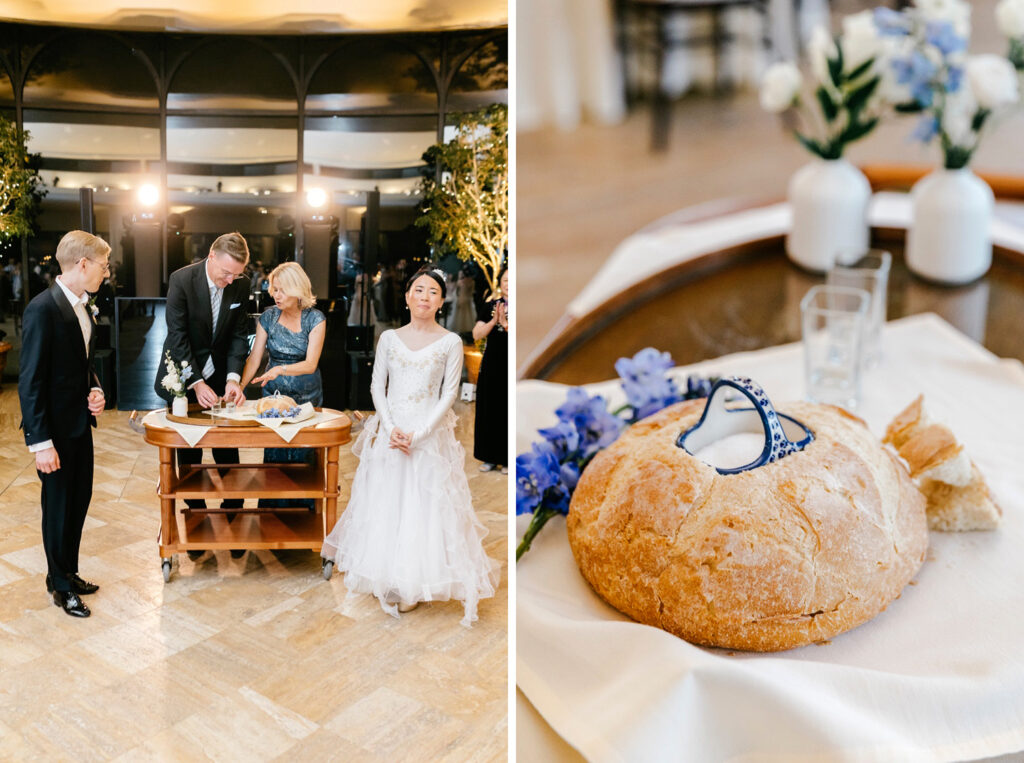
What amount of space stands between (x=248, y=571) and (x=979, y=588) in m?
1.09

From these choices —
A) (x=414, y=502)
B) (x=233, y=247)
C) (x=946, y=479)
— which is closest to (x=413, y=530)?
(x=414, y=502)

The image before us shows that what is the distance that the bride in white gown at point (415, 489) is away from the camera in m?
1.46

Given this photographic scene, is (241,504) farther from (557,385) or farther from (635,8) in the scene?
(635,8)

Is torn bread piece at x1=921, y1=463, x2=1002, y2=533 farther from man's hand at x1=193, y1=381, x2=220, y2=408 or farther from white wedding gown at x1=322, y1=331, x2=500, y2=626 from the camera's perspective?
man's hand at x1=193, y1=381, x2=220, y2=408

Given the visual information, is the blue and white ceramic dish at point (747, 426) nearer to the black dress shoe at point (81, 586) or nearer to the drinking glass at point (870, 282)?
the drinking glass at point (870, 282)

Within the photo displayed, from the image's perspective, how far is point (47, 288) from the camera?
124cm

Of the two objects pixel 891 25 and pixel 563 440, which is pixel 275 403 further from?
pixel 891 25

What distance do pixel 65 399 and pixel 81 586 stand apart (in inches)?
11.6

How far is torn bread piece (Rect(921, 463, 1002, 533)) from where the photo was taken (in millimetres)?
879

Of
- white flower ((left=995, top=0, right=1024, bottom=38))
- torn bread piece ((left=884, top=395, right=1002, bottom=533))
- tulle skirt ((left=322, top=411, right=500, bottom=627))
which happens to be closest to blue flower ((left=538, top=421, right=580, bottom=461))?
torn bread piece ((left=884, top=395, right=1002, bottom=533))

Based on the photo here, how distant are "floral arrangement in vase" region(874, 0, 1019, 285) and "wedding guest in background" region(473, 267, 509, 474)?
30.8 inches

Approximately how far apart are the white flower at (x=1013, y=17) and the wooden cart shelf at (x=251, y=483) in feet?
4.68

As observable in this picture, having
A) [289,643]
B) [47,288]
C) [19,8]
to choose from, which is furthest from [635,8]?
[289,643]

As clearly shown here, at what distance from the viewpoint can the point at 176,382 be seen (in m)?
1.32
